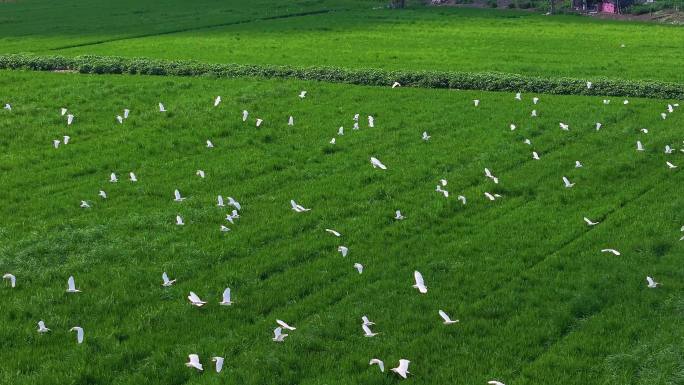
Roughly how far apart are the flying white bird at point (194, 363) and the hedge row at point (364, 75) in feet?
68.0

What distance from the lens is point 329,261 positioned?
13633mm

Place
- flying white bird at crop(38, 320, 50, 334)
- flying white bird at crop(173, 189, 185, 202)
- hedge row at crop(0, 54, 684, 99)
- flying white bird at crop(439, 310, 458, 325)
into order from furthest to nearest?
hedge row at crop(0, 54, 684, 99) → flying white bird at crop(173, 189, 185, 202) → flying white bird at crop(439, 310, 458, 325) → flying white bird at crop(38, 320, 50, 334)

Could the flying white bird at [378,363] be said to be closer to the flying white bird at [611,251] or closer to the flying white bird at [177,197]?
the flying white bird at [611,251]

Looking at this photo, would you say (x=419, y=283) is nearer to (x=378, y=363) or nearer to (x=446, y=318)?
(x=446, y=318)

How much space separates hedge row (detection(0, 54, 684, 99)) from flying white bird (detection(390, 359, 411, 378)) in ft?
66.0

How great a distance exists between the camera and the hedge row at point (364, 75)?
28.2 m

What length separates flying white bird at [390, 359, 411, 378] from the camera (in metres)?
9.96

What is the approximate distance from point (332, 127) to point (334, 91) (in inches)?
212

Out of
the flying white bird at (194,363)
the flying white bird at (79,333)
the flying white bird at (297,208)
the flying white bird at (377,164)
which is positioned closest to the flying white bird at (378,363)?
the flying white bird at (194,363)

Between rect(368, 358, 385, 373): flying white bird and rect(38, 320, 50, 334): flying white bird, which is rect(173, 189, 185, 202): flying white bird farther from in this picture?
rect(368, 358, 385, 373): flying white bird

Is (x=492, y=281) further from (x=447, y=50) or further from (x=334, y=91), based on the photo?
(x=447, y=50)

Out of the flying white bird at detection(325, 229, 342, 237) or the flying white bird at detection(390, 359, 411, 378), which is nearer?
the flying white bird at detection(390, 359, 411, 378)

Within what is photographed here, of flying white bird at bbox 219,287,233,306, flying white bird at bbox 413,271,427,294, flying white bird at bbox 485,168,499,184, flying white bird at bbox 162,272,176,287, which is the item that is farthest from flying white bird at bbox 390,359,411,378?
flying white bird at bbox 485,168,499,184

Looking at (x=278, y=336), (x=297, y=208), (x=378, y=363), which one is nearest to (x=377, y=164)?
(x=297, y=208)
